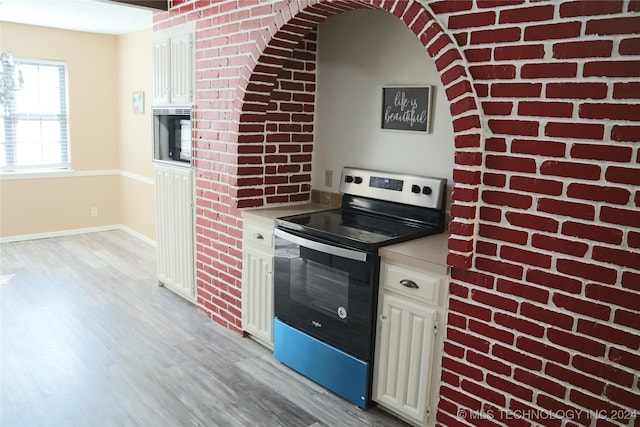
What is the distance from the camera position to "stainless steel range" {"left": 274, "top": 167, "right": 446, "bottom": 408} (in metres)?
2.59

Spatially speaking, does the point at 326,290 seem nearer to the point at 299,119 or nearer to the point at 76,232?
the point at 299,119

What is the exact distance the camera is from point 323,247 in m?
2.70

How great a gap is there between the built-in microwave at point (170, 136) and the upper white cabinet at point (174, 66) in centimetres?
11

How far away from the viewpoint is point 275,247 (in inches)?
122

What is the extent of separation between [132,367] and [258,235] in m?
1.08

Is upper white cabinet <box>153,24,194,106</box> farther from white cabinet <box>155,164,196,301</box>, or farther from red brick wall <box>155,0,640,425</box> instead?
red brick wall <box>155,0,640,425</box>

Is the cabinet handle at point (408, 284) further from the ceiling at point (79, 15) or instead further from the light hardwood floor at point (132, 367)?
the ceiling at point (79, 15)

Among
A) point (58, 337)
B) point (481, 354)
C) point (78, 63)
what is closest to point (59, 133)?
point (78, 63)

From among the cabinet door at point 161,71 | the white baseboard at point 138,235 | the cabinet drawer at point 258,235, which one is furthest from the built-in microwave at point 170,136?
the white baseboard at point 138,235

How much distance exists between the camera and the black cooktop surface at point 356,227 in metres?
2.58

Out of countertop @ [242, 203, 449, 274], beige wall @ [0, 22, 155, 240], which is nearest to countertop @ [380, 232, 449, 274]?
countertop @ [242, 203, 449, 274]

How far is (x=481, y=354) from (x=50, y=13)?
4.84 m

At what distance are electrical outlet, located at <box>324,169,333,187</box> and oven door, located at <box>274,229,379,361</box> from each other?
718 millimetres

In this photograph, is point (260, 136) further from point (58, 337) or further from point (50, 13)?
point (50, 13)
